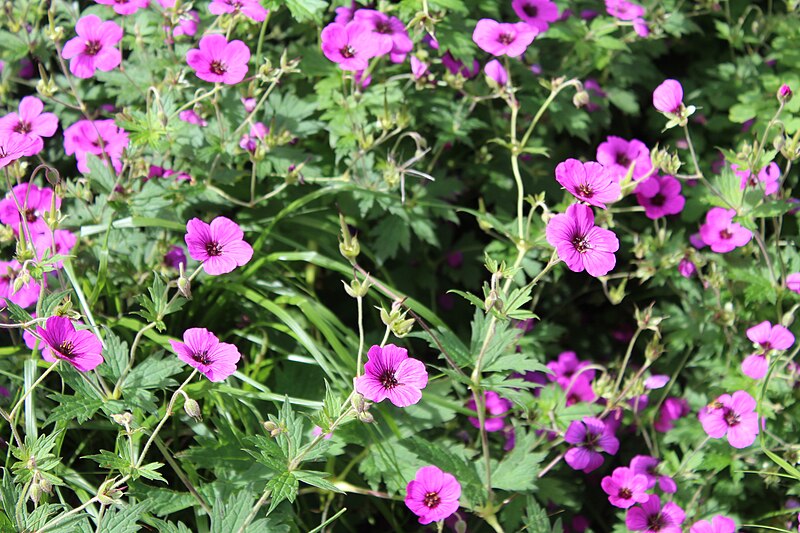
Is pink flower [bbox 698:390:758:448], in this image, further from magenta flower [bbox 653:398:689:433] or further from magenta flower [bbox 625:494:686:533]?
magenta flower [bbox 653:398:689:433]

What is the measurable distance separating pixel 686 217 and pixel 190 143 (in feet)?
4.19

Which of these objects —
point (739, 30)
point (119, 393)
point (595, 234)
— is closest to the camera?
point (595, 234)

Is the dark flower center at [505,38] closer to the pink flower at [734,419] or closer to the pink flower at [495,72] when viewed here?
the pink flower at [495,72]

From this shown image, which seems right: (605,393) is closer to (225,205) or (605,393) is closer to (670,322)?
(670,322)

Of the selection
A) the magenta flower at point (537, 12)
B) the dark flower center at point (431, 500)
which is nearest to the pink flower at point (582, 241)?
the dark flower center at point (431, 500)

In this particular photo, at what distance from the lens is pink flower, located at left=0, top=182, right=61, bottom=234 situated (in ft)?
5.86

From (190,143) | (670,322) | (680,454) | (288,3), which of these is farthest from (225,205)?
(680,454)

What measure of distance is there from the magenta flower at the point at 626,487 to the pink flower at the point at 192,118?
1.19m

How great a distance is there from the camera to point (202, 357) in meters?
1.41

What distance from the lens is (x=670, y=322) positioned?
7.05ft

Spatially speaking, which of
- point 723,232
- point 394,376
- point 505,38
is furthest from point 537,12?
point 394,376

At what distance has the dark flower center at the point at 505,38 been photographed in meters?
1.94

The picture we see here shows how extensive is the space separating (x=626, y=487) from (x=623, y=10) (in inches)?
48.7

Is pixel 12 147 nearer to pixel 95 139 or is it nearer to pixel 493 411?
pixel 95 139
